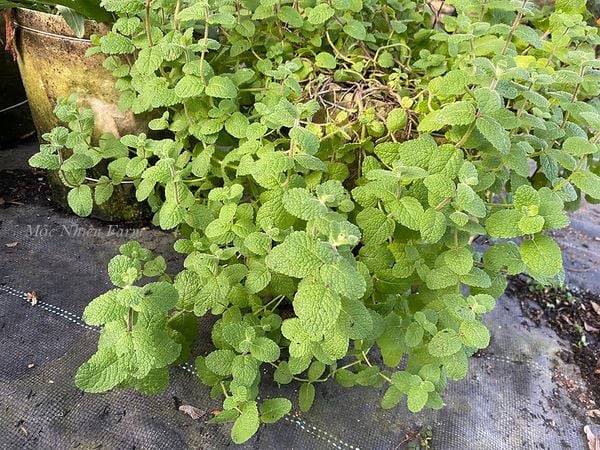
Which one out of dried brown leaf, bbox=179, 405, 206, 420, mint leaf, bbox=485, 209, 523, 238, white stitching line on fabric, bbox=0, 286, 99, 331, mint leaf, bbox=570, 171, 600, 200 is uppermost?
mint leaf, bbox=570, 171, 600, 200

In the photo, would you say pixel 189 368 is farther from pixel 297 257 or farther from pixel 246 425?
pixel 297 257

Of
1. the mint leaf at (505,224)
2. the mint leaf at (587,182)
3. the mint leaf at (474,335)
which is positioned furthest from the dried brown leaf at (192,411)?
the mint leaf at (587,182)

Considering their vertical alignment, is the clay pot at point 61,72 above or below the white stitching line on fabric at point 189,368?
above

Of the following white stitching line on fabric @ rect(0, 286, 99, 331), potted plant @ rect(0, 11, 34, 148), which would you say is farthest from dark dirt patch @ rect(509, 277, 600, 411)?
potted plant @ rect(0, 11, 34, 148)

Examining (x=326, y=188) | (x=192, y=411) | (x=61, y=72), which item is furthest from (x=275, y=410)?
(x=61, y=72)

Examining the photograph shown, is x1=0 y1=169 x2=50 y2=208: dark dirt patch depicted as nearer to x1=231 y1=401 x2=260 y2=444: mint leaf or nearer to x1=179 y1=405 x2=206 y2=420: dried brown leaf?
x1=179 y1=405 x2=206 y2=420: dried brown leaf

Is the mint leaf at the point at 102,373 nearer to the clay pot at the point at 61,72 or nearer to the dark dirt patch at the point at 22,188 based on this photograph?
the clay pot at the point at 61,72

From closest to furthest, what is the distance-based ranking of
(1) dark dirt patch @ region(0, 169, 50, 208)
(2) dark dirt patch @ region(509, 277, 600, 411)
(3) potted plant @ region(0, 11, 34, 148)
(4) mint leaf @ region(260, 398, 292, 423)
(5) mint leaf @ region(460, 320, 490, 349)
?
(5) mint leaf @ region(460, 320, 490, 349) → (4) mint leaf @ region(260, 398, 292, 423) → (2) dark dirt patch @ region(509, 277, 600, 411) → (1) dark dirt patch @ region(0, 169, 50, 208) → (3) potted plant @ region(0, 11, 34, 148)
